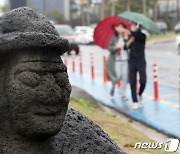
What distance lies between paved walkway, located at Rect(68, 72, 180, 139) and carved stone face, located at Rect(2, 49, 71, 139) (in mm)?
5052

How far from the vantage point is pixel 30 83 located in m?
2.31

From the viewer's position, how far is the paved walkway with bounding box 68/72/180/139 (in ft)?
26.6

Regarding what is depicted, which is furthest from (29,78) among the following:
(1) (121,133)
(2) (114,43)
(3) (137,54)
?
(2) (114,43)

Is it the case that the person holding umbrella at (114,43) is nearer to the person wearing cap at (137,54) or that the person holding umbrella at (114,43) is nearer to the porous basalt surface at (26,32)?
the person wearing cap at (137,54)

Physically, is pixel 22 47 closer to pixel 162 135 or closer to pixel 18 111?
pixel 18 111

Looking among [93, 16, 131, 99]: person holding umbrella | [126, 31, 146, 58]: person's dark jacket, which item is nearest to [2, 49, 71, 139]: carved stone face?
[126, 31, 146, 58]: person's dark jacket

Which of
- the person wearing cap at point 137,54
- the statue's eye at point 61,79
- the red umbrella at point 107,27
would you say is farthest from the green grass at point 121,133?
the statue's eye at point 61,79

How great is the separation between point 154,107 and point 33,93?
307 inches

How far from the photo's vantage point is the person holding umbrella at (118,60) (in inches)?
420

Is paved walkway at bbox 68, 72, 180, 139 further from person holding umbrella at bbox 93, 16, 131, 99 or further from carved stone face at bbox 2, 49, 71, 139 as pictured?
carved stone face at bbox 2, 49, 71, 139

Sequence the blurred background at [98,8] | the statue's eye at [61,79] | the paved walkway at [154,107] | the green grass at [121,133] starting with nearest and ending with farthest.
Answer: the statue's eye at [61,79], the green grass at [121,133], the paved walkway at [154,107], the blurred background at [98,8]

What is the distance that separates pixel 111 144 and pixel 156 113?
21.7ft

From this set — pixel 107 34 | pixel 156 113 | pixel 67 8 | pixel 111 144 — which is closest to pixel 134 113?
pixel 156 113

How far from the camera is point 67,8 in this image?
114750 millimetres
